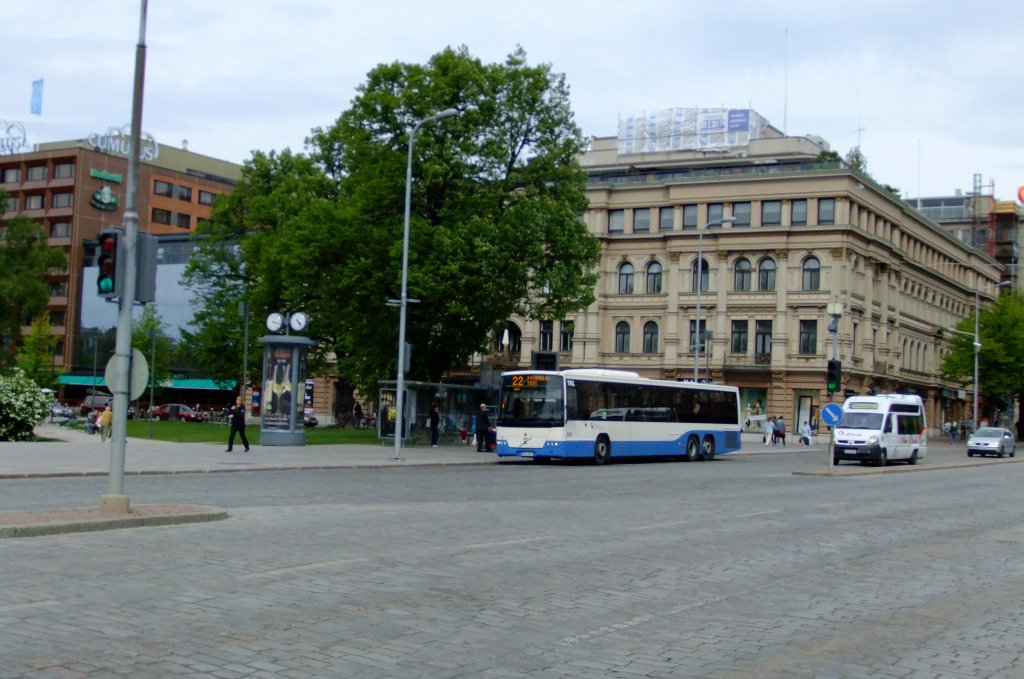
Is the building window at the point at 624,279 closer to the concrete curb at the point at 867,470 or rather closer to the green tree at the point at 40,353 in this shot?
the green tree at the point at 40,353

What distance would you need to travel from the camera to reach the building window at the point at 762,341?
3041 inches

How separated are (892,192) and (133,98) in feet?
250

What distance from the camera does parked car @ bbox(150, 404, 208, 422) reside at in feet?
274

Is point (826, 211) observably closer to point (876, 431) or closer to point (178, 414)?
point (876, 431)

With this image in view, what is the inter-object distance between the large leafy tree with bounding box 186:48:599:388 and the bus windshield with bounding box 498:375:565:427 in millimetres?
6513

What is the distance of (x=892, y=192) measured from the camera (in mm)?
84750

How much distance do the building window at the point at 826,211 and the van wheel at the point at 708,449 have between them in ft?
116

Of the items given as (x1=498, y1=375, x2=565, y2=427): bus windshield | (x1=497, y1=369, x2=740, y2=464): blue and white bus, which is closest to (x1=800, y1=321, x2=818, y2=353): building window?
(x1=497, y1=369, x2=740, y2=464): blue and white bus

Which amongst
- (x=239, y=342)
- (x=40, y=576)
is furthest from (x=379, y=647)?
(x=239, y=342)

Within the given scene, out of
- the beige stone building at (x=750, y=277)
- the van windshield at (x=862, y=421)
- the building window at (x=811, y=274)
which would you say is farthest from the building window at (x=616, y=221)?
the van windshield at (x=862, y=421)

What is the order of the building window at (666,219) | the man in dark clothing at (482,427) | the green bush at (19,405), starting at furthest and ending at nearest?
the building window at (666,219), the man in dark clothing at (482,427), the green bush at (19,405)

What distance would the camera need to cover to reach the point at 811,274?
7675 cm

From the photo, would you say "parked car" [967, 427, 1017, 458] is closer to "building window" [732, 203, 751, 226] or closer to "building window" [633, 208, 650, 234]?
"building window" [732, 203, 751, 226]

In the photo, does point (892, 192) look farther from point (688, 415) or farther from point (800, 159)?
point (688, 415)
